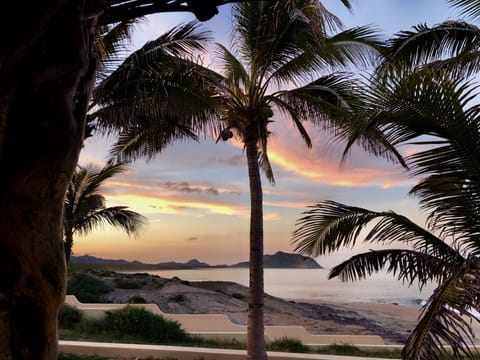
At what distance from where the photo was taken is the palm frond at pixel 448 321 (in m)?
3.23

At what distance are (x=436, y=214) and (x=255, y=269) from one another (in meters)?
3.95

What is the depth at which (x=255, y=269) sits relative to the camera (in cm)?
810

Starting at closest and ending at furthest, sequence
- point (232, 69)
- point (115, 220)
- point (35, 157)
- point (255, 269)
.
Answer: point (35, 157) → point (255, 269) → point (232, 69) → point (115, 220)

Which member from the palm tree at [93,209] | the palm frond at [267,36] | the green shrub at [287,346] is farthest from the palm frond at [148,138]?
the green shrub at [287,346]

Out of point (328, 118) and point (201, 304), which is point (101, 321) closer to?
point (201, 304)

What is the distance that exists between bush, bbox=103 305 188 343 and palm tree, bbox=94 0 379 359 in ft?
16.0

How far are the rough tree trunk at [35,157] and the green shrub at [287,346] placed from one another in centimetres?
865

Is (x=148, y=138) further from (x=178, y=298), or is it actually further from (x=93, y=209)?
(x=178, y=298)

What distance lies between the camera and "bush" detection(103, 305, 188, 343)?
477 inches

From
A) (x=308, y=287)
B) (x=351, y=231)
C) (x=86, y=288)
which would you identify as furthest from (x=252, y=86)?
(x=308, y=287)

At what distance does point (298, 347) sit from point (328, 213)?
6.52 m

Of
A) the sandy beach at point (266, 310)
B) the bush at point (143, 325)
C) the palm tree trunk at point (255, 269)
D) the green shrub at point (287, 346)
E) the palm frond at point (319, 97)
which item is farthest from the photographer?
the sandy beach at point (266, 310)

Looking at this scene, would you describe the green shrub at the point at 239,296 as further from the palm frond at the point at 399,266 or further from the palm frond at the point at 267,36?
the palm frond at the point at 399,266

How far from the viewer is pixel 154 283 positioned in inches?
957
